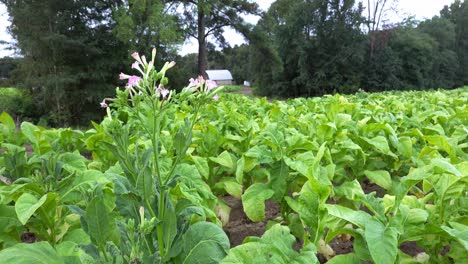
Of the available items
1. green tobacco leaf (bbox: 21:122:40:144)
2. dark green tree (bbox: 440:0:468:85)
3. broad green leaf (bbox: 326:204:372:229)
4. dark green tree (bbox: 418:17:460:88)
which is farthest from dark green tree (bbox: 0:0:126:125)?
dark green tree (bbox: 440:0:468:85)

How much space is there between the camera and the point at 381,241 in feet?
4.24

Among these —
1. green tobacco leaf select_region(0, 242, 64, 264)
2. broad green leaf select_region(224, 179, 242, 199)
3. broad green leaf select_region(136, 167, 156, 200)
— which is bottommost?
broad green leaf select_region(224, 179, 242, 199)

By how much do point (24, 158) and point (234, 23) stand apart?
23706 mm

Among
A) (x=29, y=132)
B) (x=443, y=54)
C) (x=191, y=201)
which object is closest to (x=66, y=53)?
(x=29, y=132)

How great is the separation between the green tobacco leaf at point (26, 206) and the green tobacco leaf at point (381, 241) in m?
1.26

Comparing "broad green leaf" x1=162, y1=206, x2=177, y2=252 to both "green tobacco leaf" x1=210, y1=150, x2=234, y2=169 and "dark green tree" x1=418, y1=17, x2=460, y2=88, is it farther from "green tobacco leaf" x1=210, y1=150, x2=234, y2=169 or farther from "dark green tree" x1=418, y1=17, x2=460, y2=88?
"dark green tree" x1=418, y1=17, x2=460, y2=88

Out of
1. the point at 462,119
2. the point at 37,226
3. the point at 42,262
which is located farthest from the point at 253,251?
the point at 462,119

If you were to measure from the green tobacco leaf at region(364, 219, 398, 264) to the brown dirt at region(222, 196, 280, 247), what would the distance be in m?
1.40

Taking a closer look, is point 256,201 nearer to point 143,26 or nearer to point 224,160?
point 224,160

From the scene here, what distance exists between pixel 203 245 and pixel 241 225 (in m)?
1.58

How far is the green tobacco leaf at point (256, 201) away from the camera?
212 cm

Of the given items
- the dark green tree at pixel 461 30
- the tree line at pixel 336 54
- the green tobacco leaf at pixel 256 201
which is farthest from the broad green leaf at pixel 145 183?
the dark green tree at pixel 461 30

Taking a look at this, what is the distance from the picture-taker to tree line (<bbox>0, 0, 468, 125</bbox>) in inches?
750

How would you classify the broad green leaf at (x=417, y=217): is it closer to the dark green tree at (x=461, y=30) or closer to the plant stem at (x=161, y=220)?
the plant stem at (x=161, y=220)
